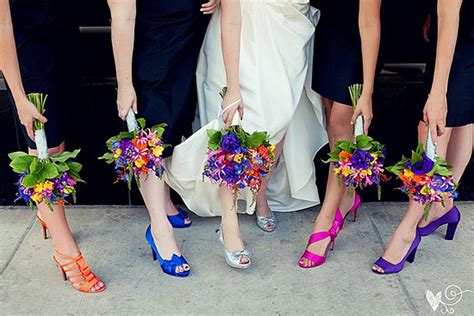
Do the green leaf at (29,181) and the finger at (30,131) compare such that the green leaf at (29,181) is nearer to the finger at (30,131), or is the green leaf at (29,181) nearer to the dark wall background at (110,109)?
the finger at (30,131)

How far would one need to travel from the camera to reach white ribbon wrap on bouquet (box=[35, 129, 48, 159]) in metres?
2.74

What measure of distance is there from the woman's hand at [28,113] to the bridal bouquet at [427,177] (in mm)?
1594

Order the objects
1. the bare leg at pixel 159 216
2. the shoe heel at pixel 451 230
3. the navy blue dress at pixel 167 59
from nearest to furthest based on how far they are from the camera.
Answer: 1. the navy blue dress at pixel 167 59
2. the bare leg at pixel 159 216
3. the shoe heel at pixel 451 230

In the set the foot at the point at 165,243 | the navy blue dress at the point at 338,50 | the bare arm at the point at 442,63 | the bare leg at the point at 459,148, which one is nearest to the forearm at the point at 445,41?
the bare arm at the point at 442,63

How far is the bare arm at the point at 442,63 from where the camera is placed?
2637 mm

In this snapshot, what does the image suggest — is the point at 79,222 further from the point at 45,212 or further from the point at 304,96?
the point at 304,96

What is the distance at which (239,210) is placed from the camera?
3635 mm

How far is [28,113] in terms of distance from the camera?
2.68 m

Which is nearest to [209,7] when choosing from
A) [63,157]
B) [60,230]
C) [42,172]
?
[63,157]

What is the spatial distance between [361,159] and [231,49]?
77cm

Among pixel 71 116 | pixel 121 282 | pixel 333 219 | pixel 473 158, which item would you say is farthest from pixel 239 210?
pixel 473 158

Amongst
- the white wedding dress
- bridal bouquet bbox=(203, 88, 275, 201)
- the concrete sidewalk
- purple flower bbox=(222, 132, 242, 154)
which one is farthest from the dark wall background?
purple flower bbox=(222, 132, 242, 154)

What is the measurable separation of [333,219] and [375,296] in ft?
1.62

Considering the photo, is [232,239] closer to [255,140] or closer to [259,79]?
[255,140]
